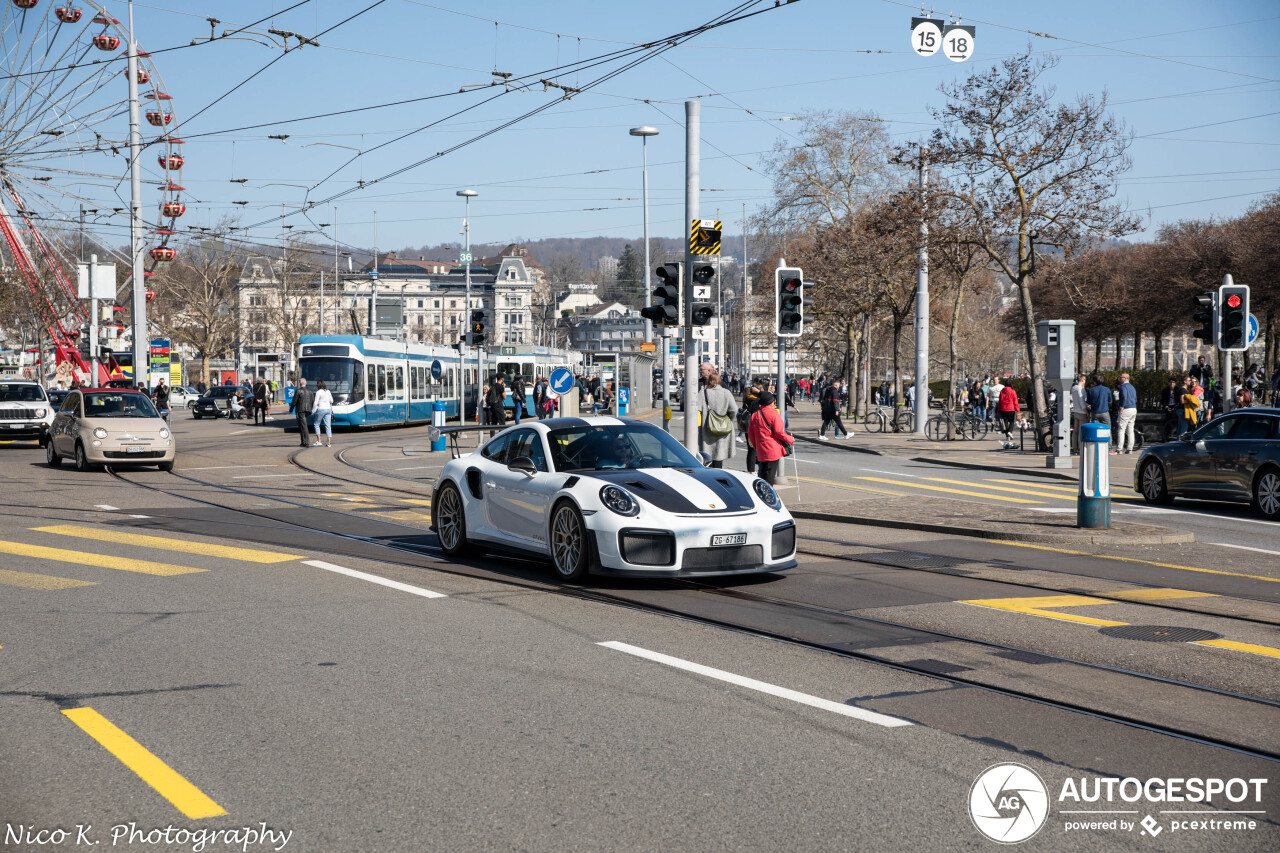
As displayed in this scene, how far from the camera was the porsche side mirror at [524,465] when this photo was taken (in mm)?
10594

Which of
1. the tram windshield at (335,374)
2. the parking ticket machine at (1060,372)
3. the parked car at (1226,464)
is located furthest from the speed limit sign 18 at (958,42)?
the tram windshield at (335,374)

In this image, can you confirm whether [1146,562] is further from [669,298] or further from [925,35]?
[925,35]

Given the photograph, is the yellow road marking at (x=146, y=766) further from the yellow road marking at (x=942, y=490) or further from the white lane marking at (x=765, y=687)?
the yellow road marking at (x=942, y=490)

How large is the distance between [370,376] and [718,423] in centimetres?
2787

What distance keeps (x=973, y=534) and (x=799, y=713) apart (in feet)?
28.0

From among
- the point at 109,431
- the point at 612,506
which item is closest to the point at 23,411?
the point at 109,431

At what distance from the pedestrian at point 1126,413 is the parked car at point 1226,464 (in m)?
8.64

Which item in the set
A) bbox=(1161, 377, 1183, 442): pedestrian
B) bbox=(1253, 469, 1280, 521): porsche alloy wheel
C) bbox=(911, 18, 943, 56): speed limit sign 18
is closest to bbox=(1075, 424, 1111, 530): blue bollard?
bbox=(1253, 469, 1280, 521): porsche alloy wheel

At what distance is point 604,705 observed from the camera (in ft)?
19.1

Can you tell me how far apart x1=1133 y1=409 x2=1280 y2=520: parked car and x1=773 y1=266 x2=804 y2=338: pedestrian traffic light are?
19.1ft

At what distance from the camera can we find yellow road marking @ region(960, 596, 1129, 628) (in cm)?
843

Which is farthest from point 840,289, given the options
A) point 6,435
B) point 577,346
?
point 577,346

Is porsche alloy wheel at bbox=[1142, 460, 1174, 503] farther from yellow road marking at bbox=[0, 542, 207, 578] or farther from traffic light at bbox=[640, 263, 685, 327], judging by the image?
yellow road marking at bbox=[0, 542, 207, 578]

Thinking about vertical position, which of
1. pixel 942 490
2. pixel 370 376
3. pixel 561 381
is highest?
pixel 370 376
